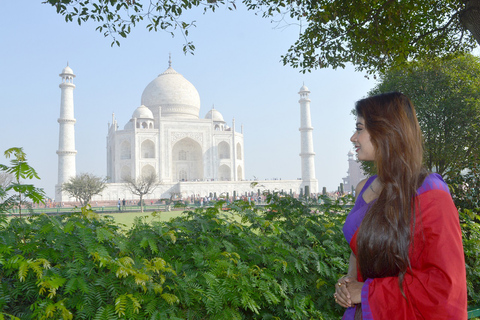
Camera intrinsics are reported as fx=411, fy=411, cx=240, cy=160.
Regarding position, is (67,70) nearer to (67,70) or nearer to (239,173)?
(67,70)

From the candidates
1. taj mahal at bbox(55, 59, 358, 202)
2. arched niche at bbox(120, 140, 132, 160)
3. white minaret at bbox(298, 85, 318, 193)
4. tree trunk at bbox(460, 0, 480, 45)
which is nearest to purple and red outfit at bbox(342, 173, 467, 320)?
tree trunk at bbox(460, 0, 480, 45)

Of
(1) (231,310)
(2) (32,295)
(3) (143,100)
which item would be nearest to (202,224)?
(1) (231,310)

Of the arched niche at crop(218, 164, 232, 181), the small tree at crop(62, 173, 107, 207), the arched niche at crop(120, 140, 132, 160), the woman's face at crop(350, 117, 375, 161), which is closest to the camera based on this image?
the woman's face at crop(350, 117, 375, 161)

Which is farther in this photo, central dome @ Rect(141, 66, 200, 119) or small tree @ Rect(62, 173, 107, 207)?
central dome @ Rect(141, 66, 200, 119)

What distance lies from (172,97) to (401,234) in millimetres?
36530

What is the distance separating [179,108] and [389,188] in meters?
36.1

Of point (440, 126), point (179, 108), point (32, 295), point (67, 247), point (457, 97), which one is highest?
point (179, 108)

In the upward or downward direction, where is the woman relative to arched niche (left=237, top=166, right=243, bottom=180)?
downward

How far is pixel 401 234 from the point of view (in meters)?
1.14

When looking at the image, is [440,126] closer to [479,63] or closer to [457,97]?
[457,97]

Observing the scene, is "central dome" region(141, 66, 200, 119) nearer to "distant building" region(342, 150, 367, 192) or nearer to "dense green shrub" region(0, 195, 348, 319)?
"distant building" region(342, 150, 367, 192)

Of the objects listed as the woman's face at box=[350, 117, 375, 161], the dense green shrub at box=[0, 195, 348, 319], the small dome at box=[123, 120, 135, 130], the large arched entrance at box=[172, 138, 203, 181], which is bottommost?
the dense green shrub at box=[0, 195, 348, 319]

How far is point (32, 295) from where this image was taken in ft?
5.26

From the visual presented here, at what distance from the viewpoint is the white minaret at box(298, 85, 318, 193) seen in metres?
36.1
